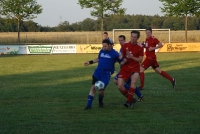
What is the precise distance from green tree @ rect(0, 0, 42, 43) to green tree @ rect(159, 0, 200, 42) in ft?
45.7

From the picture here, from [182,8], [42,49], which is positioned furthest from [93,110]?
[182,8]

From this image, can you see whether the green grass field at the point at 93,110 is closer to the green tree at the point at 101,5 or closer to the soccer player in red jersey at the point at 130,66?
the soccer player in red jersey at the point at 130,66

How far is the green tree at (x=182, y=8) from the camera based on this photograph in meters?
45.3

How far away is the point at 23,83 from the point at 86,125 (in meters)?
8.14

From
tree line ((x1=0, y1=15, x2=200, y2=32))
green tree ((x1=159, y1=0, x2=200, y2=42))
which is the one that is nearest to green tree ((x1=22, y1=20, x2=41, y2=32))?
tree line ((x1=0, y1=15, x2=200, y2=32))

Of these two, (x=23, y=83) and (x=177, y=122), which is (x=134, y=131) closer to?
(x=177, y=122)

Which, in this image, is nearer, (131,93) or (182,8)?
(131,93)

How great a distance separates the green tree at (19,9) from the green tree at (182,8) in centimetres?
1393

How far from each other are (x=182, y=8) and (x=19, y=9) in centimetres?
1735

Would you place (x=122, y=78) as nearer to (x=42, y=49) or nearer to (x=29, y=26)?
(x=42, y=49)

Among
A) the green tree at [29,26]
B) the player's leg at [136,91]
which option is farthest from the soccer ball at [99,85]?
the green tree at [29,26]

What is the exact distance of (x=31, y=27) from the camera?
266ft

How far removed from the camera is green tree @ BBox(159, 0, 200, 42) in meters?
45.3

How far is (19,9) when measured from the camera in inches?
1896
